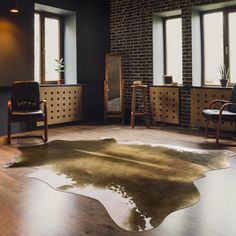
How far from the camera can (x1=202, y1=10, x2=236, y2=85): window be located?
20.2ft

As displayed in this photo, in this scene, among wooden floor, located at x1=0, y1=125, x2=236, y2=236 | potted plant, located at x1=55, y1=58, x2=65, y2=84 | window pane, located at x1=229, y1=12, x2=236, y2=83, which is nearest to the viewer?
wooden floor, located at x1=0, y1=125, x2=236, y2=236

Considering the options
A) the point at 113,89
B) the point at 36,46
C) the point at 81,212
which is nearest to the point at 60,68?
the point at 36,46

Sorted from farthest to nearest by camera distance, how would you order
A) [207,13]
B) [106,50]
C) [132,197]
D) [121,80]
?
[106,50], [121,80], [207,13], [132,197]

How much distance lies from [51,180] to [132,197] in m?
0.90

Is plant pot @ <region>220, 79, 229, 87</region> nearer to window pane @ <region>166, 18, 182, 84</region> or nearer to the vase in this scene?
the vase

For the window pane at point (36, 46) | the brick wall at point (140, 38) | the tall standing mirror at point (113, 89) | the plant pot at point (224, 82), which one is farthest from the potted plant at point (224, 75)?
the window pane at point (36, 46)

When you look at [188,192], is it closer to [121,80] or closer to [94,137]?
[94,137]

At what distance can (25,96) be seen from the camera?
551cm

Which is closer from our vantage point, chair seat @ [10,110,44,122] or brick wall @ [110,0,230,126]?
chair seat @ [10,110,44,122]

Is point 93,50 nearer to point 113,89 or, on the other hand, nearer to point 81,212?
point 113,89

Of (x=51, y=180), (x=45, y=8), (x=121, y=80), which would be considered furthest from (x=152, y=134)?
(x=45, y=8)

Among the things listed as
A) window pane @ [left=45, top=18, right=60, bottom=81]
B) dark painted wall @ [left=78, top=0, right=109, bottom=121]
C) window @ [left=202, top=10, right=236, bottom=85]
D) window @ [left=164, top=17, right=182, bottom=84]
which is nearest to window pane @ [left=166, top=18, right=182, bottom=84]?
window @ [left=164, top=17, right=182, bottom=84]

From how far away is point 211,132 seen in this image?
606 centimetres

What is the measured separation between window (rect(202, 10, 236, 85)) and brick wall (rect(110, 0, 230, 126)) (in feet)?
1.34
